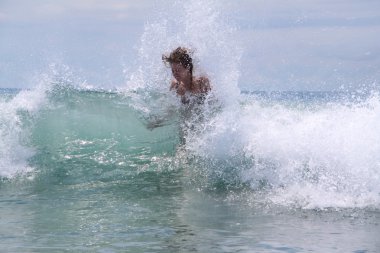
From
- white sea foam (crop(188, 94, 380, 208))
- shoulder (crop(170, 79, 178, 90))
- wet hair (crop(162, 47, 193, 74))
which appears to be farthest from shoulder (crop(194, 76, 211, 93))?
white sea foam (crop(188, 94, 380, 208))

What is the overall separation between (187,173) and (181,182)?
322 mm

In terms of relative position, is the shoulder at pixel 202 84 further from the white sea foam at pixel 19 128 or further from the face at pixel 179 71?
the white sea foam at pixel 19 128


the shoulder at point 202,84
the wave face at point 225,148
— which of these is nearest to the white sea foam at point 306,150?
the wave face at point 225,148

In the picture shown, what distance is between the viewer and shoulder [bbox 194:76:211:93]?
9492 mm

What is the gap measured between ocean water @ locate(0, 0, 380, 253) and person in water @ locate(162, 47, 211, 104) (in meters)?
0.18

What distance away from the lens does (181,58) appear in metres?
9.41

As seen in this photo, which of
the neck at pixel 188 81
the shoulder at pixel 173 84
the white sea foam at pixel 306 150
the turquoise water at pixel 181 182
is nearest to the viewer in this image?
the turquoise water at pixel 181 182

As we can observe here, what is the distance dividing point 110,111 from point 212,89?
3.86m

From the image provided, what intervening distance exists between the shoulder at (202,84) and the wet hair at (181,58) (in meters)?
0.18

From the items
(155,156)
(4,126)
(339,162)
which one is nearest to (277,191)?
(339,162)

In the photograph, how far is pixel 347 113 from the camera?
9258 mm

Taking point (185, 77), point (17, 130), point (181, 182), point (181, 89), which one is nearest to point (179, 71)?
point (185, 77)

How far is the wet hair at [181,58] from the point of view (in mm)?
9406

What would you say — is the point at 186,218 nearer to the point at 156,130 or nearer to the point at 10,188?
the point at 10,188
